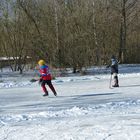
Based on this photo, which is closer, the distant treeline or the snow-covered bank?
the snow-covered bank

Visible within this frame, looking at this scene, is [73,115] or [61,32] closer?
[73,115]

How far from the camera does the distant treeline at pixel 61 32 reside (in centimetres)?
3262

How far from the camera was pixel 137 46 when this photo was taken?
47875 millimetres

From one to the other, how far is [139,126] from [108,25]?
1138 inches

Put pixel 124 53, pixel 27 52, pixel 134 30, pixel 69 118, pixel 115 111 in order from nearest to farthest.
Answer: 1. pixel 69 118
2. pixel 115 111
3. pixel 27 52
4. pixel 124 53
5. pixel 134 30

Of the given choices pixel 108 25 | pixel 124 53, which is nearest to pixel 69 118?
pixel 108 25

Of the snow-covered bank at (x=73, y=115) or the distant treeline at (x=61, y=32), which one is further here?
the distant treeline at (x=61, y=32)

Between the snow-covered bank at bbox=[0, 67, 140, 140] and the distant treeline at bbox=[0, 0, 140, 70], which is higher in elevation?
the distant treeline at bbox=[0, 0, 140, 70]

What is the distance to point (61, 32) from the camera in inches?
1303

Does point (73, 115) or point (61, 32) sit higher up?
point (61, 32)

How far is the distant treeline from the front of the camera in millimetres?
32625

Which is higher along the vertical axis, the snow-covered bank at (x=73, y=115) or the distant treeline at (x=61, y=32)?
the distant treeline at (x=61, y=32)

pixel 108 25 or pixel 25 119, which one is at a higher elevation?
pixel 108 25

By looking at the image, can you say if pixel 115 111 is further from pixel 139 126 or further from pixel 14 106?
pixel 14 106
